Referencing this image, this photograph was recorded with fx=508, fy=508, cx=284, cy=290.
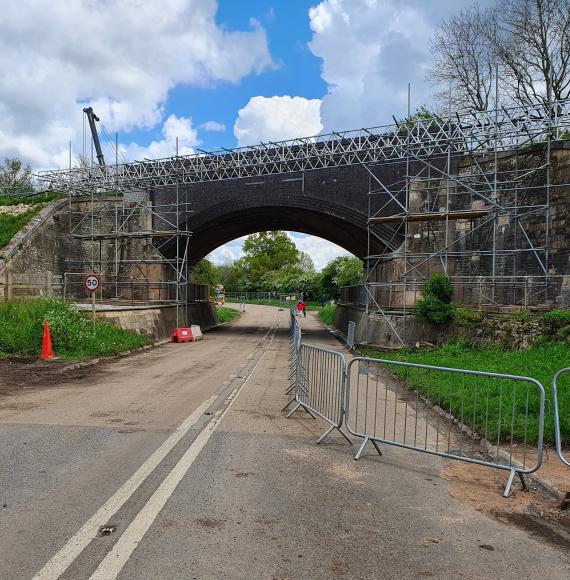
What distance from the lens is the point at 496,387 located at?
27.5 feet

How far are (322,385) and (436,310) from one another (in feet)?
31.7

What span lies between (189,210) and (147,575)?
2426 centimetres

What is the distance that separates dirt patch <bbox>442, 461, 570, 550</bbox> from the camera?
13.5ft

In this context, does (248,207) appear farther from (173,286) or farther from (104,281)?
(104,281)

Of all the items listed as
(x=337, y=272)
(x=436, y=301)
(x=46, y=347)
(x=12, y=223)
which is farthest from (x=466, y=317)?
(x=337, y=272)

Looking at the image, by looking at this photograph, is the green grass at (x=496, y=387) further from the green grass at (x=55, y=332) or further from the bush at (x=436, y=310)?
the green grass at (x=55, y=332)

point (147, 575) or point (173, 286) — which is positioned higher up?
point (173, 286)

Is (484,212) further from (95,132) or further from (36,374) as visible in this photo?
(95,132)

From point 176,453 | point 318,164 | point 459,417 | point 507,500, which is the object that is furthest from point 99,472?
point 318,164

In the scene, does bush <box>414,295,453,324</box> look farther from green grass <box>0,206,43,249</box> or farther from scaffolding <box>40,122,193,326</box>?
green grass <box>0,206,43,249</box>

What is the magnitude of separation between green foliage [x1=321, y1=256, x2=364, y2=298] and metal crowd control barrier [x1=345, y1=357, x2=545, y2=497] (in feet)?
146

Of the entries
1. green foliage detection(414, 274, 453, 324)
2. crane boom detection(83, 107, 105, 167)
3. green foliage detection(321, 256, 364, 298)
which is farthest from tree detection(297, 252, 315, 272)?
green foliage detection(414, 274, 453, 324)

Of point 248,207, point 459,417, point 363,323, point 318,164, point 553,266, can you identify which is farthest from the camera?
point 248,207

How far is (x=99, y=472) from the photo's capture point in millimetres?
5113
